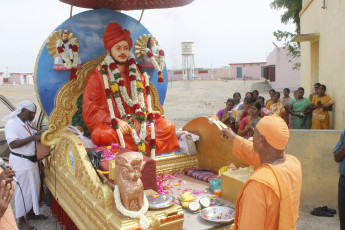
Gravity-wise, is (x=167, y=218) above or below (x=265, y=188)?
below

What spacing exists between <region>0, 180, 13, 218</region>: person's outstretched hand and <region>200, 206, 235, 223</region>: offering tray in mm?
2041

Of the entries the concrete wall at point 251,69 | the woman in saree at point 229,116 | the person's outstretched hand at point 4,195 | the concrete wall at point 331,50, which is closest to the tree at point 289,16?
the concrete wall at point 331,50

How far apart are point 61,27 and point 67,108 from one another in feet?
4.29

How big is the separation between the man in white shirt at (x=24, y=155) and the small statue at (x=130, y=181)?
2438mm

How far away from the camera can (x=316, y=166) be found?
203 inches

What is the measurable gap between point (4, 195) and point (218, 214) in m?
2.26

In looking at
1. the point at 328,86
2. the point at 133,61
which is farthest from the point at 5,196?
the point at 328,86

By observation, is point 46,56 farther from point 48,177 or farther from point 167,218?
point 167,218

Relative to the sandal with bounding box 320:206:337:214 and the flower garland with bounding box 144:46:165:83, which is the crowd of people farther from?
the sandal with bounding box 320:206:337:214

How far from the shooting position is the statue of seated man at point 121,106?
4688 mm

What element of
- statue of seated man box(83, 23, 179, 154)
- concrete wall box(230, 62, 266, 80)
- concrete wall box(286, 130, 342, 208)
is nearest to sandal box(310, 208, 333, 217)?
concrete wall box(286, 130, 342, 208)

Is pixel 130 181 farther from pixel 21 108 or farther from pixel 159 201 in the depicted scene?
pixel 21 108

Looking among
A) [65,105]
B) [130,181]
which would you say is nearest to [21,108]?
[65,105]

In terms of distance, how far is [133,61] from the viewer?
5223 millimetres
